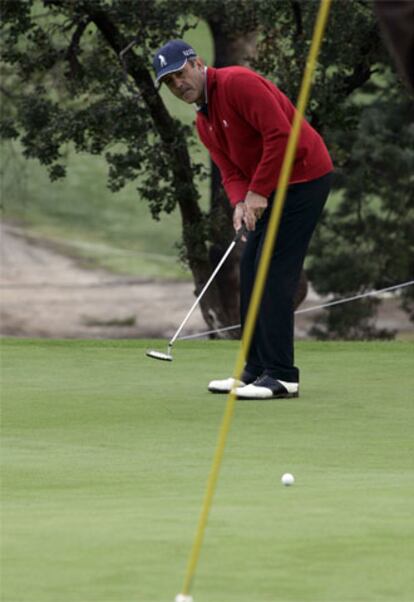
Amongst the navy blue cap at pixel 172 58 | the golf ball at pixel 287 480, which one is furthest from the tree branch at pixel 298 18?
the golf ball at pixel 287 480

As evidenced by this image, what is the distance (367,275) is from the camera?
28781 mm

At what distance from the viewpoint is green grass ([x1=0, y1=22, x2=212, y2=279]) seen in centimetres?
4766

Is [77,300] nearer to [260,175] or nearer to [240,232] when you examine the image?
[240,232]

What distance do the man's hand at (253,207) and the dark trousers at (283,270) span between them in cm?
16

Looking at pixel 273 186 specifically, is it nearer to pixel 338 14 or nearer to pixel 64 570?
Answer: pixel 64 570

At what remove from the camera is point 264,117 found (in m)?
7.88

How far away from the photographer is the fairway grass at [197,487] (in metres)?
3.64

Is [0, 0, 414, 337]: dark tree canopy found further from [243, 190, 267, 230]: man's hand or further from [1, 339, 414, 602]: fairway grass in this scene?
[243, 190, 267, 230]: man's hand

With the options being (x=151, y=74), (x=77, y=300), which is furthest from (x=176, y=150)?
(x=77, y=300)

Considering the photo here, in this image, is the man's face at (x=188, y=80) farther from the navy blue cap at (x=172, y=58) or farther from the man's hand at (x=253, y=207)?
the man's hand at (x=253, y=207)

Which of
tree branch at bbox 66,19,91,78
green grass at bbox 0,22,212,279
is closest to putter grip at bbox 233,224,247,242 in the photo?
tree branch at bbox 66,19,91,78

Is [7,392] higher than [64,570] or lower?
lower

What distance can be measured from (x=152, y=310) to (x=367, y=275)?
16.0m

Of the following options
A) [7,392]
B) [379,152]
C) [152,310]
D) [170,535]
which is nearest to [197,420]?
[7,392]
